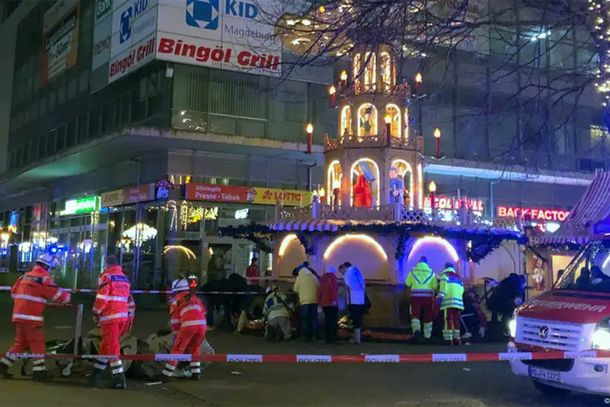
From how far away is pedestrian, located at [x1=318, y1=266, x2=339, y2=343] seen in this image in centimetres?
1397

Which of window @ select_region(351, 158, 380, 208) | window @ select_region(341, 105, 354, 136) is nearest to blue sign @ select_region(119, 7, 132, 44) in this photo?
window @ select_region(341, 105, 354, 136)

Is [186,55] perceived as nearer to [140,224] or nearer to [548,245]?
[140,224]

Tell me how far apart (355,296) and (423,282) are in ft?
5.40

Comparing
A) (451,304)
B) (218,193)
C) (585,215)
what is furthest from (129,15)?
(585,215)

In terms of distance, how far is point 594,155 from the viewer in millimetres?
31422

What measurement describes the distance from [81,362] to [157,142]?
47.1ft

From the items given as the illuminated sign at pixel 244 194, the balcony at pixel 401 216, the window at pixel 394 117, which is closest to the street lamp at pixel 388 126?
the window at pixel 394 117

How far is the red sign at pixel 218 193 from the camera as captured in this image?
23344 mm

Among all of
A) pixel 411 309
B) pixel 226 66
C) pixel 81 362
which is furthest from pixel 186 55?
pixel 81 362

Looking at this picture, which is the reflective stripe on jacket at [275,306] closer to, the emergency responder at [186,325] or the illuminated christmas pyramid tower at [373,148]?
the illuminated christmas pyramid tower at [373,148]

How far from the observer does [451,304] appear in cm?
1400

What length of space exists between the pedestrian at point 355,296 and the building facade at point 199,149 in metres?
6.66

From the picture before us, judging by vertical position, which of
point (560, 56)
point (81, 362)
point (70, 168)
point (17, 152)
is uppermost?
point (560, 56)

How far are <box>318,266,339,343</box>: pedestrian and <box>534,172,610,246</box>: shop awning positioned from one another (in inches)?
389
